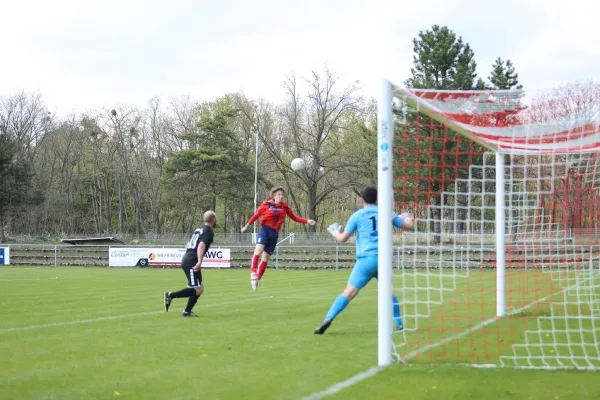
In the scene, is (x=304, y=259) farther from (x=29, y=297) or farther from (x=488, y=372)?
(x=488, y=372)

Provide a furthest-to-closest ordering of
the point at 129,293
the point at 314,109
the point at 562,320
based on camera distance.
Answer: the point at 314,109 → the point at 129,293 → the point at 562,320

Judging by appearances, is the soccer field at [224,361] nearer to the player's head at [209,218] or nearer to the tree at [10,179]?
the player's head at [209,218]

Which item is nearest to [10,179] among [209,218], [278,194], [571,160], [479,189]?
[278,194]

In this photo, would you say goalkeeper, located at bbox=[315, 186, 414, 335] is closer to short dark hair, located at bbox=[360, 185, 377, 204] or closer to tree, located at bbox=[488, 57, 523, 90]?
short dark hair, located at bbox=[360, 185, 377, 204]

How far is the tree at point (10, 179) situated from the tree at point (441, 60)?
1436 inches

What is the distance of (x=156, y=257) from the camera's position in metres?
34.2

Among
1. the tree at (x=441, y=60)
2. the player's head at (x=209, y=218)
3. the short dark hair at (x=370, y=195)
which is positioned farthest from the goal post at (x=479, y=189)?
the tree at (x=441, y=60)

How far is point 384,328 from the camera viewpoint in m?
6.29

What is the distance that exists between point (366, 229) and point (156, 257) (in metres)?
27.7

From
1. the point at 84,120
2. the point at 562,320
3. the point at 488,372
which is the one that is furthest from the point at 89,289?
the point at 84,120

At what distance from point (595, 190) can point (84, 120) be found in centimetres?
6430

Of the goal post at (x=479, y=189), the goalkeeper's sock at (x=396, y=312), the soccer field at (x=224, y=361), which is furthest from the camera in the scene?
the goalkeeper's sock at (x=396, y=312)

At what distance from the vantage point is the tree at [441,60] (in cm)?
4109

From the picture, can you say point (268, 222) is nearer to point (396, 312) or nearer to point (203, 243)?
point (203, 243)
